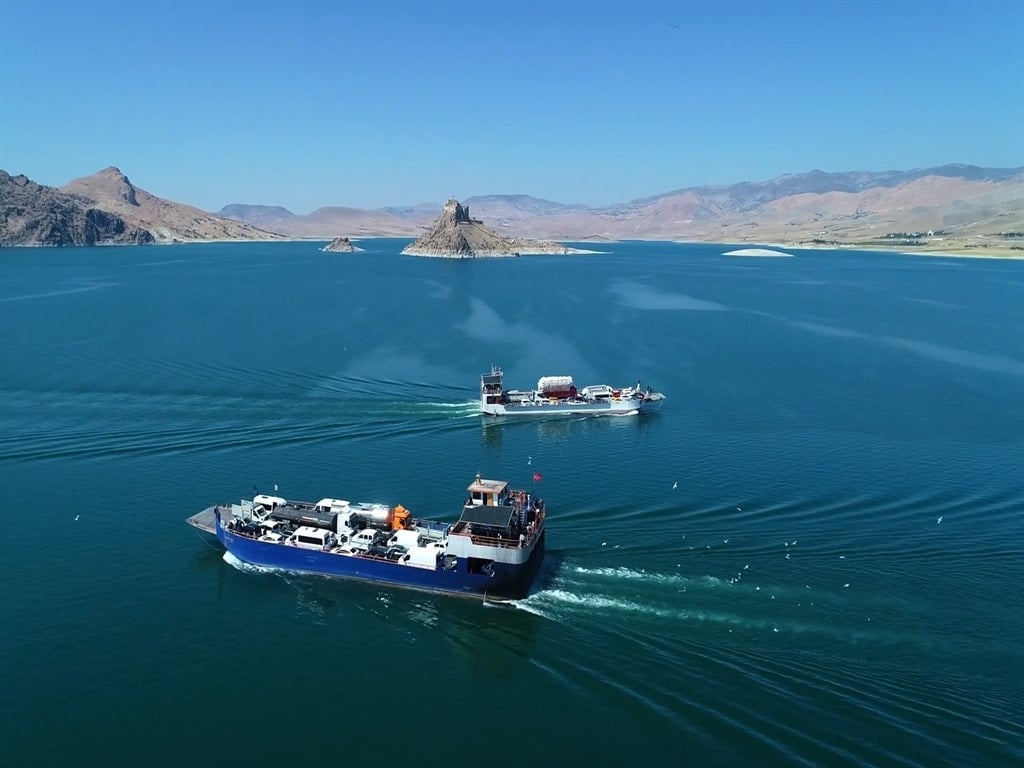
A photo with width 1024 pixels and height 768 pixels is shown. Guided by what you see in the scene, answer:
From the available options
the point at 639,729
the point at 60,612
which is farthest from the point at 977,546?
the point at 60,612

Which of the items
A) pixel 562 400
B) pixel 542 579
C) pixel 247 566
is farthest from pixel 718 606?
pixel 562 400

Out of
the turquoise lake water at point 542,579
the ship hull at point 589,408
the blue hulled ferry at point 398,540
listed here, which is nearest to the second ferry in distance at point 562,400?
the ship hull at point 589,408

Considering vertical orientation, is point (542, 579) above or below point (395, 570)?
below

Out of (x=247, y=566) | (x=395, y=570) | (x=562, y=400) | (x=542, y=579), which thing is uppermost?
(x=562, y=400)

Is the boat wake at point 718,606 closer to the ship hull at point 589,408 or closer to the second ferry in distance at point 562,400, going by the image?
the second ferry in distance at point 562,400

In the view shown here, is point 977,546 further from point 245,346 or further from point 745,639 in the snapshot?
point 245,346

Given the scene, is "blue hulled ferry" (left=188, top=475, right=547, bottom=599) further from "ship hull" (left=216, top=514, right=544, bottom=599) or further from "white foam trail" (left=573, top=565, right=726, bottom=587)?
"white foam trail" (left=573, top=565, right=726, bottom=587)

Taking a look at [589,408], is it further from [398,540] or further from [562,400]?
[398,540]
